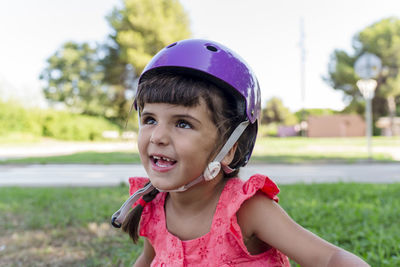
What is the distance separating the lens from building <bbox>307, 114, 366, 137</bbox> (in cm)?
3212

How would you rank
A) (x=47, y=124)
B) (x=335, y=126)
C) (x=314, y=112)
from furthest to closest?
(x=314, y=112) < (x=335, y=126) < (x=47, y=124)

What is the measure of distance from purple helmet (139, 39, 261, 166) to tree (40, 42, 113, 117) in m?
28.2

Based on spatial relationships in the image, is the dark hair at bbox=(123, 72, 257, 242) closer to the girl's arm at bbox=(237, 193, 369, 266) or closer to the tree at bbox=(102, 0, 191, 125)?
the girl's arm at bbox=(237, 193, 369, 266)

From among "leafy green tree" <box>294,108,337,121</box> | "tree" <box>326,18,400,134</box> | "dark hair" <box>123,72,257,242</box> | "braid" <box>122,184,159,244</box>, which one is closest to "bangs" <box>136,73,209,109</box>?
"dark hair" <box>123,72,257,242</box>

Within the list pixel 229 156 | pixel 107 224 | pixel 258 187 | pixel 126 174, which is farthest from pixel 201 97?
pixel 126 174

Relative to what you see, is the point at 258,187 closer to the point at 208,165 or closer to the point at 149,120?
the point at 208,165

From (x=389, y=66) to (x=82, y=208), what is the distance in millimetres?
30337

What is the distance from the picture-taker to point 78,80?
31.4m

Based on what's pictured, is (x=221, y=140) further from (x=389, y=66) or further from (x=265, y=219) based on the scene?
(x=389, y=66)

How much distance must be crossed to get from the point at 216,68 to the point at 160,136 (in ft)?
1.24

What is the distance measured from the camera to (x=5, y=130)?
23359 mm

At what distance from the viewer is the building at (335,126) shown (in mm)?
32125

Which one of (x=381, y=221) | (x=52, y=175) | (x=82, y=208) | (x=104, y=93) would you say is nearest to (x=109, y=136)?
(x=104, y=93)

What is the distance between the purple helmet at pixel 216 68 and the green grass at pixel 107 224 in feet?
4.89
